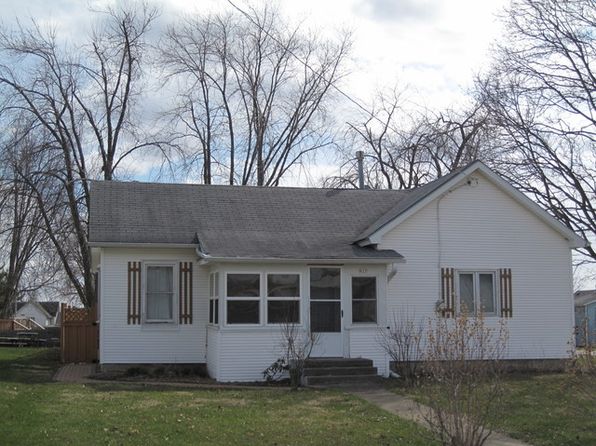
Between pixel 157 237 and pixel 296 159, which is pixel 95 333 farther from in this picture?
pixel 296 159

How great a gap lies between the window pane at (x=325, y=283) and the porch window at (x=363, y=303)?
A: 1.63ft

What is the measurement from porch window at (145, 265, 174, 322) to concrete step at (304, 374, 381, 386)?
175 inches

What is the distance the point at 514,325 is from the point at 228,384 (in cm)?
814

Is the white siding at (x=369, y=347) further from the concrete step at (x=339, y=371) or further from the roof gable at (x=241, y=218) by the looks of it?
the roof gable at (x=241, y=218)

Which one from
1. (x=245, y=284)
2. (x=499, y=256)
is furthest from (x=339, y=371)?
(x=499, y=256)

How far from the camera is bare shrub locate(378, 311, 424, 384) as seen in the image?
681 inches

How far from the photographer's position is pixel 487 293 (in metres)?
19.7

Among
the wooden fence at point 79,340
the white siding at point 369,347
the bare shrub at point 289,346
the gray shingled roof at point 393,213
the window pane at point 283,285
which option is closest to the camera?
the bare shrub at point 289,346

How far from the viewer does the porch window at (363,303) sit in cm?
1819

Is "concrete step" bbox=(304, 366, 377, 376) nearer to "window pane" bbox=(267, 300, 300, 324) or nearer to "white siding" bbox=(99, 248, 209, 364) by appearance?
"window pane" bbox=(267, 300, 300, 324)

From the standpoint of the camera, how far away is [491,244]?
19688 mm

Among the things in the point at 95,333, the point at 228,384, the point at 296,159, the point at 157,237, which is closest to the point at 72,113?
the point at 296,159

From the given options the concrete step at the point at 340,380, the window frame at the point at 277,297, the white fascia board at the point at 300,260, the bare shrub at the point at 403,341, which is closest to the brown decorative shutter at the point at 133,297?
the white fascia board at the point at 300,260

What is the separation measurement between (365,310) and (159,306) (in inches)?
208
